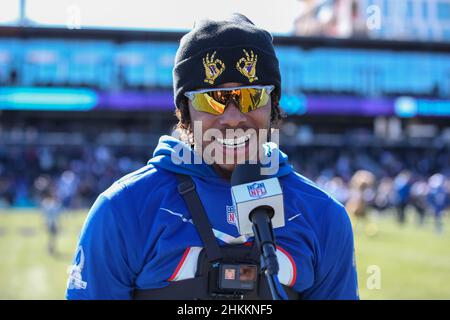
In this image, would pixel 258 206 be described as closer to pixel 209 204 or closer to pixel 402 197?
pixel 209 204

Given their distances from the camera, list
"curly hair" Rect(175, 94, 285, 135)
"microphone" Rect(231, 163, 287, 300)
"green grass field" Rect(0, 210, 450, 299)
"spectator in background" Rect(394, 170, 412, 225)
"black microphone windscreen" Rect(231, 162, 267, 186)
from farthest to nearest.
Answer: "spectator in background" Rect(394, 170, 412, 225)
"green grass field" Rect(0, 210, 450, 299)
"curly hair" Rect(175, 94, 285, 135)
"black microphone windscreen" Rect(231, 162, 267, 186)
"microphone" Rect(231, 163, 287, 300)

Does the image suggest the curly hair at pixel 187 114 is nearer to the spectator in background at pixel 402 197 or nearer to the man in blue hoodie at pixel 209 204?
the man in blue hoodie at pixel 209 204

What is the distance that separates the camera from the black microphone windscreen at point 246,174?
1960 millimetres

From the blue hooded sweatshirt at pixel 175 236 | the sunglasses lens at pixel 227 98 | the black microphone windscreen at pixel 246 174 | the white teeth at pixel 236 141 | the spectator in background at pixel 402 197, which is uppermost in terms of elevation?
the spectator in background at pixel 402 197

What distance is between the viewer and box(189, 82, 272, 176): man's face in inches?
85.1

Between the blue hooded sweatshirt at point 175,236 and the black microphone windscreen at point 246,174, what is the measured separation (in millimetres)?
188

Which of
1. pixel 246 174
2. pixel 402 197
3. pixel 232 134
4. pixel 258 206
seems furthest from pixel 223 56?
pixel 402 197

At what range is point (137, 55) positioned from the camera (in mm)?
27750

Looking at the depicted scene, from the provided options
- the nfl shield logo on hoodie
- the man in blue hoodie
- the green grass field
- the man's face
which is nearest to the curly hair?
the man in blue hoodie

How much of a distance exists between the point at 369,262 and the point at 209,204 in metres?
10.3

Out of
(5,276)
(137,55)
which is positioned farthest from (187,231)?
A: (137,55)

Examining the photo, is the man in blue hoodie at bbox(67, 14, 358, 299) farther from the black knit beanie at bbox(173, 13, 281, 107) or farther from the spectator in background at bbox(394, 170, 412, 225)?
the spectator in background at bbox(394, 170, 412, 225)

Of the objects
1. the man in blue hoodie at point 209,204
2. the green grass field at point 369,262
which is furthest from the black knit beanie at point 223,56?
the green grass field at point 369,262

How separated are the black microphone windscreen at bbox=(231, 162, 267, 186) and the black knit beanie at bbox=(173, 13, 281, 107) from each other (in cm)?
32
